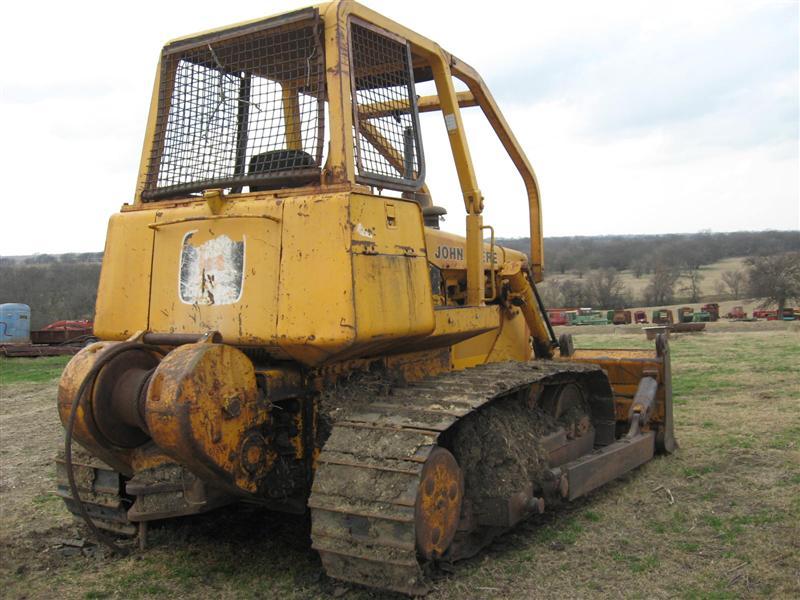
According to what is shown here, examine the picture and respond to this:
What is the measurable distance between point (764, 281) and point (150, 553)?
41.3m

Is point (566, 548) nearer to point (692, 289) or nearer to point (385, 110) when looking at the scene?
point (385, 110)

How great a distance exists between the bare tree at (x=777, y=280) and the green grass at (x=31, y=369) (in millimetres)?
29810

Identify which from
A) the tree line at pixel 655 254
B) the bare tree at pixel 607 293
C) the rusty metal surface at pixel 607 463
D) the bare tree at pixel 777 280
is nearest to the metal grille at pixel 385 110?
the rusty metal surface at pixel 607 463

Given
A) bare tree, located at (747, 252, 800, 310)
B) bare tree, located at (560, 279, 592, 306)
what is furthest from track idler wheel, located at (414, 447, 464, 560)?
bare tree, located at (560, 279, 592, 306)

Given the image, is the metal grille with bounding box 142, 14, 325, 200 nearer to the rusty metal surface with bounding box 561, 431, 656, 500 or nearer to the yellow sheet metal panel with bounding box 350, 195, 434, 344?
the yellow sheet metal panel with bounding box 350, 195, 434, 344

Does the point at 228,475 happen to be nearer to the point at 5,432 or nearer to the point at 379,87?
the point at 379,87

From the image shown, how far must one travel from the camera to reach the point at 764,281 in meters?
40.6

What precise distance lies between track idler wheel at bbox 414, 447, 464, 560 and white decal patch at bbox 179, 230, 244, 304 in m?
1.40

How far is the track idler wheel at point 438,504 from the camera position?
12.7 ft

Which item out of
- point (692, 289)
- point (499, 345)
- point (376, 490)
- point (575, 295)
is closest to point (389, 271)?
point (376, 490)

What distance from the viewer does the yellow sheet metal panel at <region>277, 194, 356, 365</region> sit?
3959 millimetres

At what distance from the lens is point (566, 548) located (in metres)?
4.77

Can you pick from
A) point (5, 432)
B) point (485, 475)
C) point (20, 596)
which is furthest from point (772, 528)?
point (5, 432)

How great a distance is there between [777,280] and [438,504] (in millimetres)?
36561
